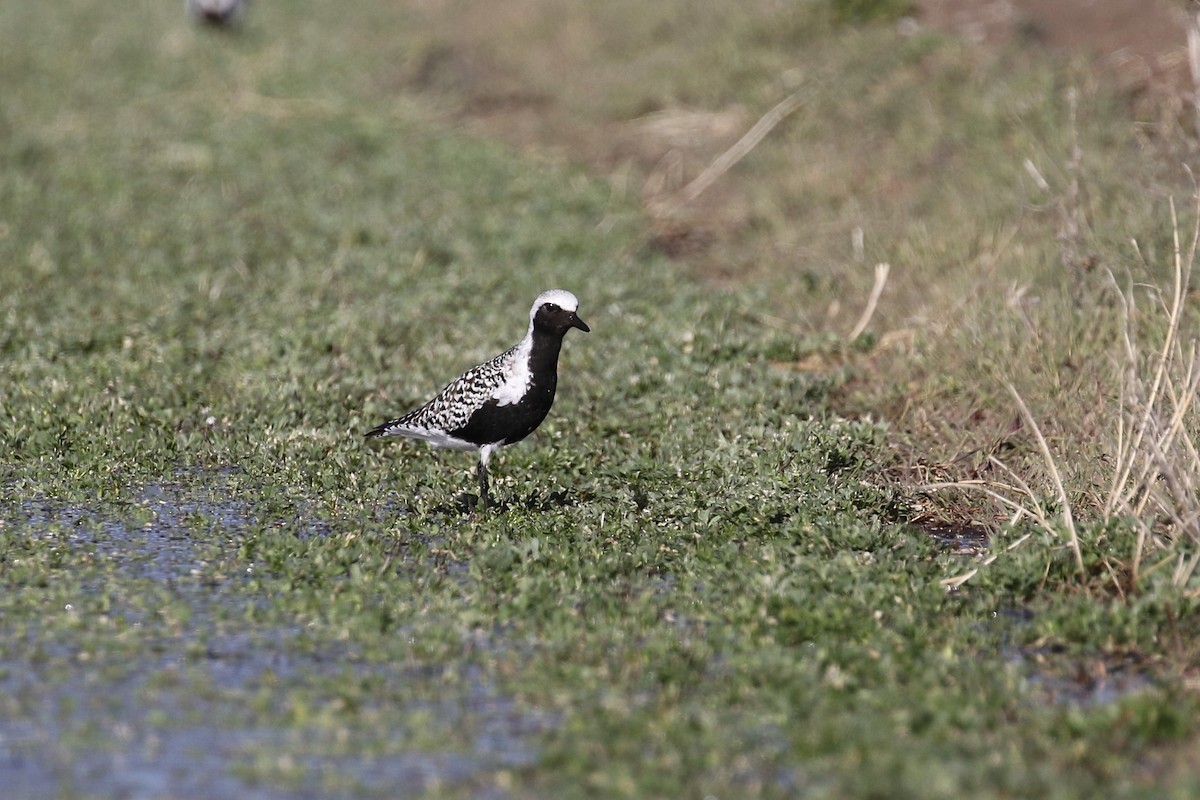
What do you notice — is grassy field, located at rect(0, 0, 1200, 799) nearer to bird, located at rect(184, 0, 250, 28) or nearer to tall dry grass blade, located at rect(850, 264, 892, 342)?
tall dry grass blade, located at rect(850, 264, 892, 342)

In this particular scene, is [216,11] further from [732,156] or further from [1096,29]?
[1096,29]

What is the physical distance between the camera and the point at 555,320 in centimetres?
867

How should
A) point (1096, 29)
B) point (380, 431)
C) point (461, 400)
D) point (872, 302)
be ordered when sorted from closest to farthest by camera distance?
point (461, 400) → point (380, 431) → point (872, 302) → point (1096, 29)

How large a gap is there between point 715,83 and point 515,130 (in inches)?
111

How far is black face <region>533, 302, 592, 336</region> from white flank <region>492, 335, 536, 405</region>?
0.31 feet

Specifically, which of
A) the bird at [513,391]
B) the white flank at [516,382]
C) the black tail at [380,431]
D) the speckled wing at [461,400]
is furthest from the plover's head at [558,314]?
the black tail at [380,431]

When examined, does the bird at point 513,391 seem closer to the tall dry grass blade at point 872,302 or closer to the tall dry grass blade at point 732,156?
the tall dry grass blade at point 872,302

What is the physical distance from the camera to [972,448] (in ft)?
31.3

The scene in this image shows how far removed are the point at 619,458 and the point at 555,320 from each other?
1.28m

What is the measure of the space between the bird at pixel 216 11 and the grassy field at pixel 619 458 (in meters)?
6.75

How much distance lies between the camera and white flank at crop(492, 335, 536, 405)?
862cm

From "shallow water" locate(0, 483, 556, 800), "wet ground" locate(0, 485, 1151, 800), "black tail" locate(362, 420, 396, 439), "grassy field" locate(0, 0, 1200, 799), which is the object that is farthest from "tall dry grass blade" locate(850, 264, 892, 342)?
"shallow water" locate(0, 483, 556, 800)

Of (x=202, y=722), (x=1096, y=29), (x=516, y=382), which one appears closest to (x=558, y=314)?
(x=516, y=382)

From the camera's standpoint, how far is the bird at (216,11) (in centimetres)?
2556
